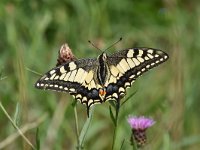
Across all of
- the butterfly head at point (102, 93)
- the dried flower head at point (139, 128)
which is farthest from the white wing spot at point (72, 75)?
the dried flower head at point (139, 128)

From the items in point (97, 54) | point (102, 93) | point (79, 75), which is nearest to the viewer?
point (102, 93)

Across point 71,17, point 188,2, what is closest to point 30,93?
point 71,17

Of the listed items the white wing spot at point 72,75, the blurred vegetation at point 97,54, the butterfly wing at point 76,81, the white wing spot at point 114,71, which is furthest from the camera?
the blurred vegetation at point 97,54

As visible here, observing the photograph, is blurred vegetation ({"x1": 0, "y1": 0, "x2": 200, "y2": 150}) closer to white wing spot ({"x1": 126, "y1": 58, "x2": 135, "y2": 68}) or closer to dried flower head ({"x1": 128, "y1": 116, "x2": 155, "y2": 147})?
dried flower head ({"x1": 128, "y1": 116, "x2": 155, "y2": 147})

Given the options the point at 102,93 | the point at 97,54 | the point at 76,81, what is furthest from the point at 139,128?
the point at 97,54

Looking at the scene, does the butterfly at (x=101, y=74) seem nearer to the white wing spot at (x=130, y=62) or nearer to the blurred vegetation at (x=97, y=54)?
the white wing spot at (x=130, y=62)

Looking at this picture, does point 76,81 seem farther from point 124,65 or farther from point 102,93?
point 124,65
